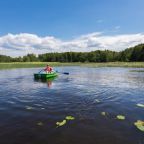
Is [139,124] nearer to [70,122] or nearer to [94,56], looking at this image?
[70,122]

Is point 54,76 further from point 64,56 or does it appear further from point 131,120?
point 64,56

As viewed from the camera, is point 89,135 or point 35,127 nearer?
point 89,135

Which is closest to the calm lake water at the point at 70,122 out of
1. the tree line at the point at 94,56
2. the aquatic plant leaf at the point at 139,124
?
the aquatic plant leaf at the point at 139,124

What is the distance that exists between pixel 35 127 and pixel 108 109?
5.42 m

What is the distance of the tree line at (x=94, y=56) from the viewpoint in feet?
422

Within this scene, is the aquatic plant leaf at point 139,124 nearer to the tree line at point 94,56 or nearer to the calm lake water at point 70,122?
the calm lake water at point 70,122

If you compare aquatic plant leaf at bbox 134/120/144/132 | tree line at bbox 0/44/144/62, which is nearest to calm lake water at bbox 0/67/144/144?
aquatic plant leaf at bbox 134/120/144/132

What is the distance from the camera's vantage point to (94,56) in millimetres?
159375

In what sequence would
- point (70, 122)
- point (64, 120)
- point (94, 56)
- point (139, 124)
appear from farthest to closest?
point (94, 56) < point (64, 120) < point (70, 122) < point (139, 124)

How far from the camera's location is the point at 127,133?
9.45 metres

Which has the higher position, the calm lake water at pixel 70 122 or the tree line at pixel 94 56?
the tree line at pixel 94 56

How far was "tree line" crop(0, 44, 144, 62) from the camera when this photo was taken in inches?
5069

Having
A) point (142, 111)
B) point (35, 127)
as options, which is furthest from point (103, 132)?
point (142, 111)

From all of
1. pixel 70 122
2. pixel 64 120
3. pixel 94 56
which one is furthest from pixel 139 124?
Result: pixel 94 56
